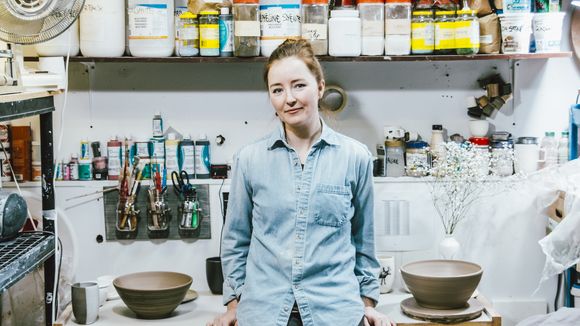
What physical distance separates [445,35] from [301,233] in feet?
3.84

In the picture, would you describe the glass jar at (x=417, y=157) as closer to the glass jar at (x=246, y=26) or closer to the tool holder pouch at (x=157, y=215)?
the glass jar at (x=246, y=26)

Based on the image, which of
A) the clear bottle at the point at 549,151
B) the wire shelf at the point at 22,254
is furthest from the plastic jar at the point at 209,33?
the clear bottle at the point at 549,151

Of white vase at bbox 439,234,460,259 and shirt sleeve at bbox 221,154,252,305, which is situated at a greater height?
shirt sleeve at bbox 221,154,252,305

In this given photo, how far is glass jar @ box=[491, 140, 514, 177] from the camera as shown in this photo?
309 cm

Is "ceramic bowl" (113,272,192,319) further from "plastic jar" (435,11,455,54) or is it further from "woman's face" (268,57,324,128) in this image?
"plastic jar" (435,11,455,54)

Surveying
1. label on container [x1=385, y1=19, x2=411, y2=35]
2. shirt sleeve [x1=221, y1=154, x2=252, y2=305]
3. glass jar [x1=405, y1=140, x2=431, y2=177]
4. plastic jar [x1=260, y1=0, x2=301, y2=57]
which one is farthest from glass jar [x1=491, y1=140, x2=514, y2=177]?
shirt sleeve [x1=221, y1=154, x2=252, y2=305]

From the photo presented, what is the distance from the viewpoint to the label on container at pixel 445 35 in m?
2.91

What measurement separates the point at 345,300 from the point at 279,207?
0.31 m

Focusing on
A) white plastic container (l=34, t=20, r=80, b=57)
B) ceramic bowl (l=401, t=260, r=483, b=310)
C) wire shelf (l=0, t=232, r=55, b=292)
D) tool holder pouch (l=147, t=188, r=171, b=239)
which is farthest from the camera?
tool holder pouch (l=147, t=188, r=171, b=239)

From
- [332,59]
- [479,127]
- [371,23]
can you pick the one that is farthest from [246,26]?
[479,127]

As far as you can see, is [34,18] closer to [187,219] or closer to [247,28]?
[247,28]

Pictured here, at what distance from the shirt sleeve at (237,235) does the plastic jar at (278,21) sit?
810mm

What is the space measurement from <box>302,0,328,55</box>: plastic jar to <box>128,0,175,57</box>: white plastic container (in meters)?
0.51

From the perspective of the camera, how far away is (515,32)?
9.66ft
